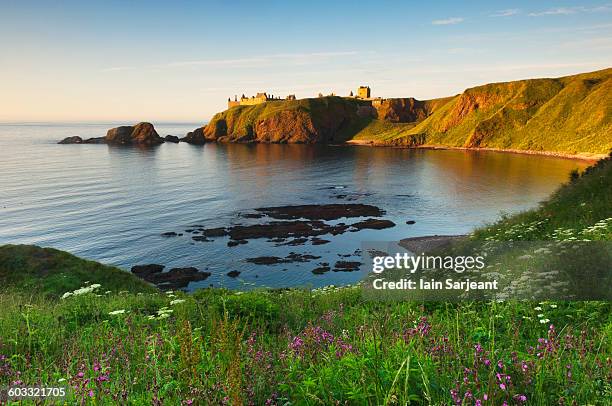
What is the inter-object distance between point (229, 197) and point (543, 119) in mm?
143304

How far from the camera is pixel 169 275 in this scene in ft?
136

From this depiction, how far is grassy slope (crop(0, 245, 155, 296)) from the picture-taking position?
25031 mm

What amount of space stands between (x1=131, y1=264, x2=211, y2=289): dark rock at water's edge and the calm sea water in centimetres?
160

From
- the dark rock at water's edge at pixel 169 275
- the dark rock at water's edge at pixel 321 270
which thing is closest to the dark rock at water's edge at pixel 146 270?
the dark rock at water's edge at pixel 169 275

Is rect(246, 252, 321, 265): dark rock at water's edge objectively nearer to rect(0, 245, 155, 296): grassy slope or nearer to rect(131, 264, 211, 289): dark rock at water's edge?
rect(131, 264, 211, 289): dark rock at water's edge

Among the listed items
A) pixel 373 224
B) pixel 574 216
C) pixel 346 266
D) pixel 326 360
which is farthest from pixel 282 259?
pixel 326 360

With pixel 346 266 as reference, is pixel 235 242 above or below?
above

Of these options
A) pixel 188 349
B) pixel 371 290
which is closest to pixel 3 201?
pixel 371 290

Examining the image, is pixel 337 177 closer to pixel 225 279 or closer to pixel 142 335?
pixel 225 279

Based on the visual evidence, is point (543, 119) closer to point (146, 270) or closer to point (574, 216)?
point (574, 216)

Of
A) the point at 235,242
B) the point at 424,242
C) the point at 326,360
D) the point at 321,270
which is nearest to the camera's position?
the point at 326,360

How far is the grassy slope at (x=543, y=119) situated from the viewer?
13888 cm

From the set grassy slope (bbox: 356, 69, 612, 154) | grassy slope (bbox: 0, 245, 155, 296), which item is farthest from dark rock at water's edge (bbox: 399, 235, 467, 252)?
grassy slope (bbox: 356, 69, 612, 154)

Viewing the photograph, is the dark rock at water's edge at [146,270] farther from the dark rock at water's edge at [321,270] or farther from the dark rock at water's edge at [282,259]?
the dark rock at water's edge at [321,270]
